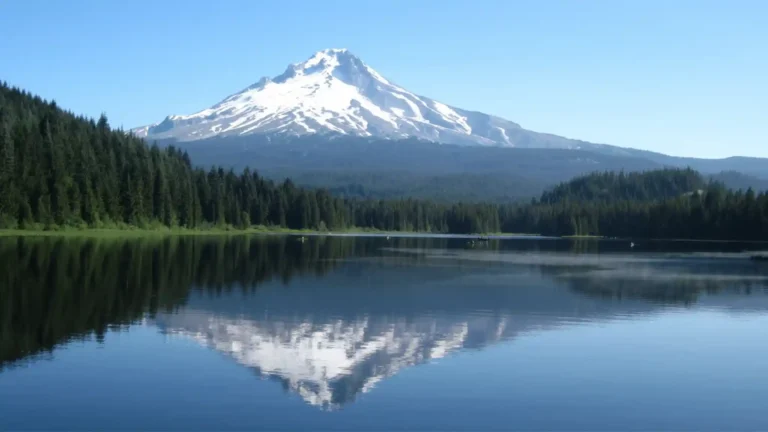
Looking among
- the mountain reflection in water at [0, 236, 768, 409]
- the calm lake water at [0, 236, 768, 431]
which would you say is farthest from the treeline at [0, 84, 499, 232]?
the calm lake water at [0, 236, 768, 431]

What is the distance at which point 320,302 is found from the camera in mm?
51656

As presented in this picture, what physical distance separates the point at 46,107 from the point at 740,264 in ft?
476

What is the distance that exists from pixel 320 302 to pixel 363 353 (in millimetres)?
17272

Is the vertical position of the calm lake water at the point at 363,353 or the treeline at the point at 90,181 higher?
the treeline at the point at 90,181

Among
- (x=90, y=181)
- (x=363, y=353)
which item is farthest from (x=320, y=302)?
(x=90, y=181)

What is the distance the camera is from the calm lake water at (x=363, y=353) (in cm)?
2480

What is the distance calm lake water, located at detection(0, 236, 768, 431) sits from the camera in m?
24.8

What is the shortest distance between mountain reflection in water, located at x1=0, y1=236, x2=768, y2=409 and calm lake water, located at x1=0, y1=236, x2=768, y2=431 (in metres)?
0.17

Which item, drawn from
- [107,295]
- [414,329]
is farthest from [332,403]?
[107,295]

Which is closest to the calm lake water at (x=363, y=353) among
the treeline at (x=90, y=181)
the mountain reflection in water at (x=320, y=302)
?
the mountain reflection in water at (x=320, y=302)

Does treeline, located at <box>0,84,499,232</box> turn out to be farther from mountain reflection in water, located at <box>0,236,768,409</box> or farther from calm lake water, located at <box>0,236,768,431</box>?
calm lake water, located at <box>0,236,768,431</box>

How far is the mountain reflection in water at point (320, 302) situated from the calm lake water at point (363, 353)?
17cm

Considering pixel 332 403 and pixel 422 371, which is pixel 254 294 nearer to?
pixel 422 371

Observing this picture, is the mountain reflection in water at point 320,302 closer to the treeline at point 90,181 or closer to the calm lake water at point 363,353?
the calm lake water at point 363,353
